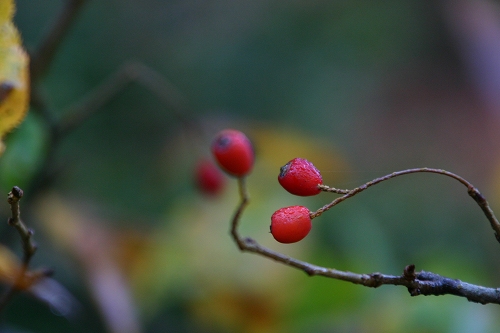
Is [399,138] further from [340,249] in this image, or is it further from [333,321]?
[333,321]

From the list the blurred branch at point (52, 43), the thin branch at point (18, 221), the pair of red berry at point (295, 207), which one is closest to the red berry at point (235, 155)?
the pair of red berry at point (295, 207)

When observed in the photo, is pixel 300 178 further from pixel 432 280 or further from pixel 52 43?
pixel 52 43

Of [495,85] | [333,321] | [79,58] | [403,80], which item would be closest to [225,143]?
[333,321]

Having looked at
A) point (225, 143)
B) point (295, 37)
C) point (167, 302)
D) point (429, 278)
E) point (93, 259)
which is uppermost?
point (295, 37)

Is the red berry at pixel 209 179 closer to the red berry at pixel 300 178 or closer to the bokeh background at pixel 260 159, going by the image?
the bokeh background at pixel 260 159

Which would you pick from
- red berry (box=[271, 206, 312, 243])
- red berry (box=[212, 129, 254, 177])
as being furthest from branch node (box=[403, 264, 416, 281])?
red berry (box=[212, 129, 254, 177])

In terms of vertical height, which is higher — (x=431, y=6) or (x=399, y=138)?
(x=431, y=6)
